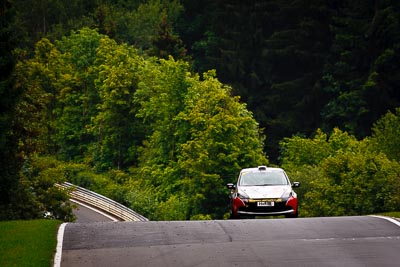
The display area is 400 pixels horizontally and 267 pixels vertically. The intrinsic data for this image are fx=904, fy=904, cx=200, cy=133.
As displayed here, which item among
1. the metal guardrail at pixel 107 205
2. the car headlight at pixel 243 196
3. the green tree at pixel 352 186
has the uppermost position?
the car headlight at pixel 243 196

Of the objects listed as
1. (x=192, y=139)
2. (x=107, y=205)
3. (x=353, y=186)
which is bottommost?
(x=107, y=205)

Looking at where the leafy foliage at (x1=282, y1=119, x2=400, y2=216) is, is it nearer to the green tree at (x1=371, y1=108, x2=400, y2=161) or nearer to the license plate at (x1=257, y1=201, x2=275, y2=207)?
the green tree at (x1=371, y1=108, x2=400, y2=161)

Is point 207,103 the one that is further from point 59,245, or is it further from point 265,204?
point 59,245

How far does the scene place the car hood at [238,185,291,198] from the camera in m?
26.5

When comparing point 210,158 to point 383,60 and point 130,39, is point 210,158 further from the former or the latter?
point 130,39

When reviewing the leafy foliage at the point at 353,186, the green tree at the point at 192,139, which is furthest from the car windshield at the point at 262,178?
the green tree at the point at 192,139

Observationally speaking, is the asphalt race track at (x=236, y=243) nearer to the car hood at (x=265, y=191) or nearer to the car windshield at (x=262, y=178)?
the car hood at (x=265, y=191)

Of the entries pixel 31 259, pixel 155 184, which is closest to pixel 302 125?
pixel 155 184

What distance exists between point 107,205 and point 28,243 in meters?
39.9

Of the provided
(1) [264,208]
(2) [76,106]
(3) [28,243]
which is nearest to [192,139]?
(2) [76,106]

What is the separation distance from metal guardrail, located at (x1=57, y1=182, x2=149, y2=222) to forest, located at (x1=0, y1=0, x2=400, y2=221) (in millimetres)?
2700

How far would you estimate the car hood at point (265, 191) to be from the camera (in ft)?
86.8

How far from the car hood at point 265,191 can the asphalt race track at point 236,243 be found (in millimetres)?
3035

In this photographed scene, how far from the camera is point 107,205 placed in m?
58.8
